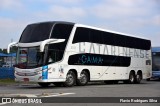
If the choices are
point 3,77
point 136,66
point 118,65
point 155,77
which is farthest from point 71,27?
point 155,77

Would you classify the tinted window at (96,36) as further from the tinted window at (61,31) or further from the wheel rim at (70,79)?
the wheel rim at (70,79)

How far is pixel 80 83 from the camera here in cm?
2561

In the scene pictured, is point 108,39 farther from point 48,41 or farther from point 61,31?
point 48,41

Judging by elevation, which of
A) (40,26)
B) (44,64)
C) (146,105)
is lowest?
(146,105)

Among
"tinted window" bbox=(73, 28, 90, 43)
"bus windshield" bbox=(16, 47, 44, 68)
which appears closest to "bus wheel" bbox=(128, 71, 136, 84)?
"tinted window" bbox=(73, 28, 90, 43)

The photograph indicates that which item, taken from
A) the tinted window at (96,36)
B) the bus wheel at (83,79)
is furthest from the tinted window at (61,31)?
the bus wheel at (83,79)

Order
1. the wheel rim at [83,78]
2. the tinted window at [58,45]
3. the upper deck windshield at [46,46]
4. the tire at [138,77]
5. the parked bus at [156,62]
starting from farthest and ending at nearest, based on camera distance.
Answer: the parked bus at [156,62], the tire at [138,77], the wheel rim at [83,78], the tinted window at [58,45], the upper deck windshield at [46,46]

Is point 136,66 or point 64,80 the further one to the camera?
point 136,66

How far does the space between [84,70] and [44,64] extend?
4304mm

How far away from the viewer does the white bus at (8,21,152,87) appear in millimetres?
22797

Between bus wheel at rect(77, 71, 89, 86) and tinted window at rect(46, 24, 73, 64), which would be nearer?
tinted window at rect(46, 24, 73, 64)

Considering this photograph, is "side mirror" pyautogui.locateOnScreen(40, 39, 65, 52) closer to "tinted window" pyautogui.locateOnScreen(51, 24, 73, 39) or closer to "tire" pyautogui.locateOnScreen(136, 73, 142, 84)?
"tinted window" pyautogui.locateOnScreen(51, 24, 73, 39)

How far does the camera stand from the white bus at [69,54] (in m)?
22.8

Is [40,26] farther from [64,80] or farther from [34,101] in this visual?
[34,101]
